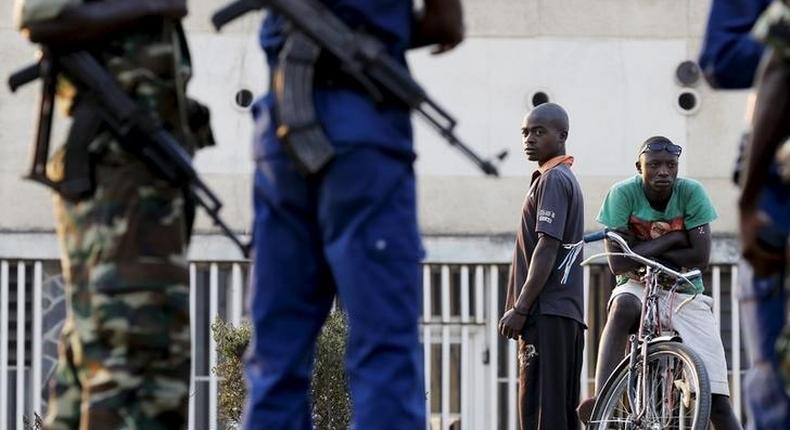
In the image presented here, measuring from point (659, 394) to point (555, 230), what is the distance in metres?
0.90

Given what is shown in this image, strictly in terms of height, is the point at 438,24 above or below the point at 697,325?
above

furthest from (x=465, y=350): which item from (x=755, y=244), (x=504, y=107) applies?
(x=755, y=244)

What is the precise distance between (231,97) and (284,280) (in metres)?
12.5

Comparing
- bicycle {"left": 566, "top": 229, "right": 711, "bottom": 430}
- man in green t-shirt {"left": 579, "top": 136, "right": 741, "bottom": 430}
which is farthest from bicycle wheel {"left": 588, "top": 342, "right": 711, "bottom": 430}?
man in green t-shirt {"left": 579, "top": 136, "right": 741, "bottom": 430}

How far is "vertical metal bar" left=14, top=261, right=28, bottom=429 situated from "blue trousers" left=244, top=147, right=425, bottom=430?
40.0 ft

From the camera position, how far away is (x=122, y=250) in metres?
6.66

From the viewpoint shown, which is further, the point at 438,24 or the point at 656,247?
the point at 656,247

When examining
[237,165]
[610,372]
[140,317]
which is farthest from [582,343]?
[237,165]

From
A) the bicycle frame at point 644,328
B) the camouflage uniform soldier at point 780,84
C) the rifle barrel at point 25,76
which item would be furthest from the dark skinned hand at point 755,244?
the bicycle frame at point 644,328

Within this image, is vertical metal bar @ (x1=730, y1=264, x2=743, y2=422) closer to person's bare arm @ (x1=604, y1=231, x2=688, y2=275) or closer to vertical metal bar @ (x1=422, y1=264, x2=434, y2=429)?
vertical metal bar @ (x1=422, y1=264, x2=434, y2=429)

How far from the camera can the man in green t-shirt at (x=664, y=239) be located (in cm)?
1159

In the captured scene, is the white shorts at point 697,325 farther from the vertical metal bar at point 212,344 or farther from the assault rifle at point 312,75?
the vertical metal bar at point 212,344

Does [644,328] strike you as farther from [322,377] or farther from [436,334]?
[436,334]

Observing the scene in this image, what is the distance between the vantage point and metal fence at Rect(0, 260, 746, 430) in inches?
730
